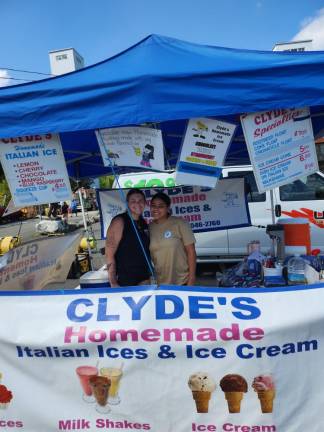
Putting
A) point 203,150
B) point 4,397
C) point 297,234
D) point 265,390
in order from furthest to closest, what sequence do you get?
point 297,234 < point 203,150 < point 4,397 < point 265,390

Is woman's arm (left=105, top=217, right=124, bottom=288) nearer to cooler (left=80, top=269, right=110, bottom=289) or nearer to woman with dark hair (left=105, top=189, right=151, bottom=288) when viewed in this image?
woman with dark hair (left=105, top=189, right=151, bottom=288)

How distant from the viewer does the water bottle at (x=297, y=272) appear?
105 inches

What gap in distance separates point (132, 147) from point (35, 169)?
2.68 ft

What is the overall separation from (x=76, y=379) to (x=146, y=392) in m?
0.47

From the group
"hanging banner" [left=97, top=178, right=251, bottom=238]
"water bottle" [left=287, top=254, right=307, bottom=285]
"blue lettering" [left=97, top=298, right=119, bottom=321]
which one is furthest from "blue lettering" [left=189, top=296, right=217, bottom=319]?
"hanging banner" [left=97, top=178, right=251, bottom=238]

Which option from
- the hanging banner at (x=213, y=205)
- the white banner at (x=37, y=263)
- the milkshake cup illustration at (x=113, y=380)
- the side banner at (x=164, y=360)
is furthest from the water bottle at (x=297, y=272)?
the hanging banner at (x=213, y=205)

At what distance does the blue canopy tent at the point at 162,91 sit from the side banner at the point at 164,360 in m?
1.16

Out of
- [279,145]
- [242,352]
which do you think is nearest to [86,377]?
[242,352]

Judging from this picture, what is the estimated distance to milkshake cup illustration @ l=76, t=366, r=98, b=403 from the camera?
2.30m

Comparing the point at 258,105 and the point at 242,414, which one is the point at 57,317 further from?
the point at 258,105

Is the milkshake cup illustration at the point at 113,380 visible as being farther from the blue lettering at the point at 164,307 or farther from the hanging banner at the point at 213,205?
the hanging banner at the point at 213,205

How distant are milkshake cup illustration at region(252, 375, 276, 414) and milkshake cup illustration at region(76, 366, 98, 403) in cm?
104

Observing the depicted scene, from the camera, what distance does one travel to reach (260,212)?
22.7ft

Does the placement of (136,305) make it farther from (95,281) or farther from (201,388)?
(95,281)
